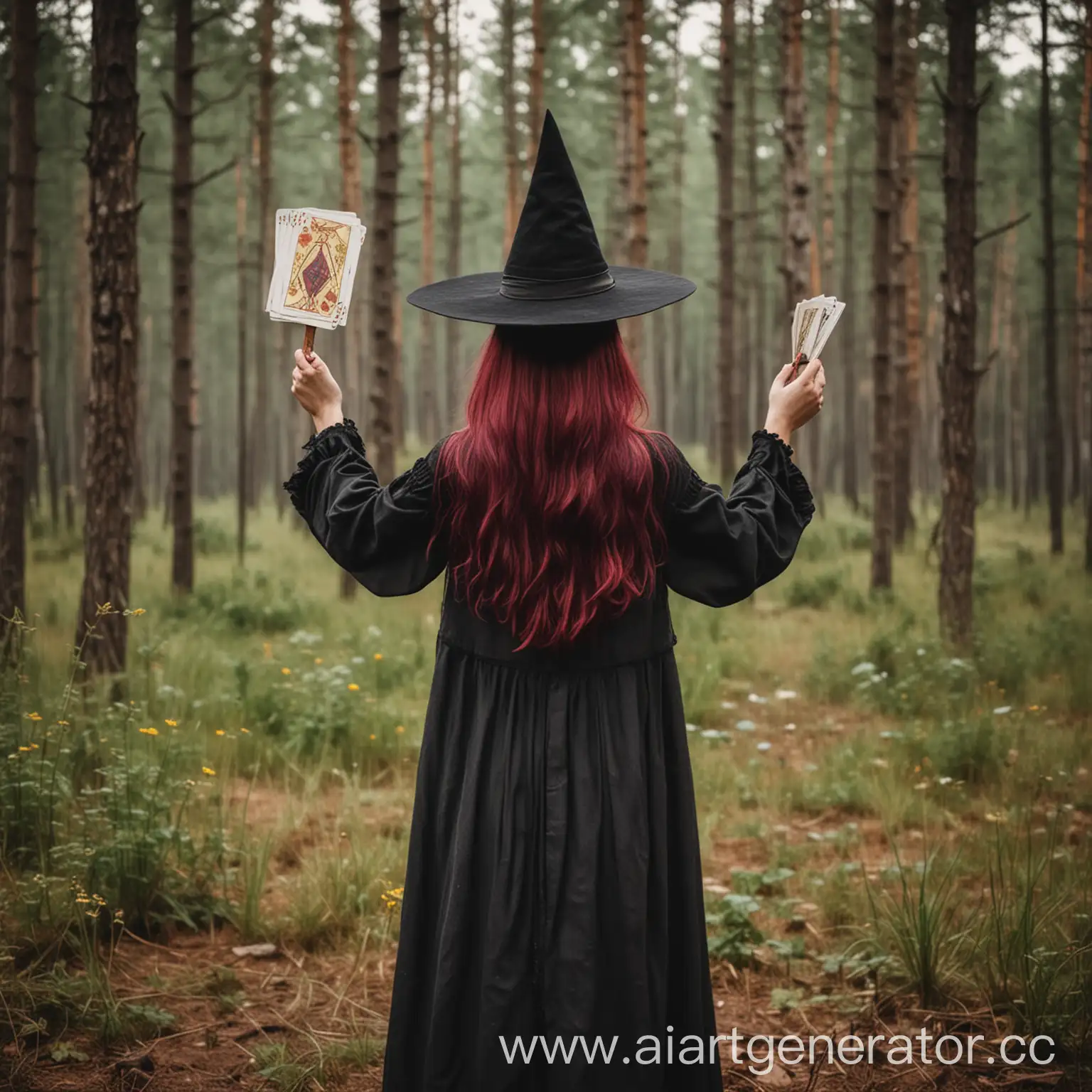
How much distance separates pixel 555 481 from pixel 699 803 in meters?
4.29

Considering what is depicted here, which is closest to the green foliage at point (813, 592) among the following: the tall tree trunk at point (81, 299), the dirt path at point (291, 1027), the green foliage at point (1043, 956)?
the green foliage at point (1043, 956)

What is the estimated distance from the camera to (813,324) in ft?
9.27

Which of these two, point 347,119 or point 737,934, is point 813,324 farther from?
point 347,119

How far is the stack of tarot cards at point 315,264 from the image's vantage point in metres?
2.80

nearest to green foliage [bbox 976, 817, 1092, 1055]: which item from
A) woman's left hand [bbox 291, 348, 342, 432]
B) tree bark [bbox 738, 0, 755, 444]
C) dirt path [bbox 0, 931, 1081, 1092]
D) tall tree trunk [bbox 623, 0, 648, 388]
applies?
dirt path [bbox 0, 931, 1081, 1092]

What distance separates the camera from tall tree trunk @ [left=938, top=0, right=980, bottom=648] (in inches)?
372

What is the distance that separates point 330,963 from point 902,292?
1560 centimetres

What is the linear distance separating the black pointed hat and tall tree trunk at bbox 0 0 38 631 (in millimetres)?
7772

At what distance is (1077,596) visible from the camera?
1305 cm

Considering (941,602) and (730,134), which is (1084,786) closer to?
(941,602)

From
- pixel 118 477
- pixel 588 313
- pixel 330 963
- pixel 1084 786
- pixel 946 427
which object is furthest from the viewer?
pixel 946 427

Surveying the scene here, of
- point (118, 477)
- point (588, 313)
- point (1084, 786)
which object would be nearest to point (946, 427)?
point (1084, 786)

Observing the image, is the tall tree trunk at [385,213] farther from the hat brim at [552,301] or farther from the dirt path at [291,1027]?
the hat brim at [552,301]

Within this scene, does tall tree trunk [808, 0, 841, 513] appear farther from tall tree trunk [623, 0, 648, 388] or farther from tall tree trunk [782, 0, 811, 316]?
tall tree trunk [782, 0, 811, 316]
